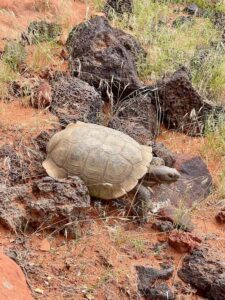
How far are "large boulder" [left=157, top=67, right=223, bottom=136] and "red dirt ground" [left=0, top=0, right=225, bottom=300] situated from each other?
3.87 feet

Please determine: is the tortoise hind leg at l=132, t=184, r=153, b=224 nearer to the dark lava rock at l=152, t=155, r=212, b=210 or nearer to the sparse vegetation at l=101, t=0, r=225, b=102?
the dark lava rock at l=152, t=155, r=212, b=210

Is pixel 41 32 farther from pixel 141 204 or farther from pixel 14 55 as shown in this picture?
pixel 141 204

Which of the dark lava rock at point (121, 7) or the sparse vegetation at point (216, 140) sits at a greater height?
the dark lava rock at point (121, 7)

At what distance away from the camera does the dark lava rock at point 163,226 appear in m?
4.31

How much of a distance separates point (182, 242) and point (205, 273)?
0.30 metres

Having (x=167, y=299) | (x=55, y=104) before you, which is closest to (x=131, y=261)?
(x=167, y=299)

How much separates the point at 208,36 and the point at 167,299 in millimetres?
4746

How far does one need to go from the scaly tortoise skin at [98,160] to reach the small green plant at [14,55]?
62.8 inches

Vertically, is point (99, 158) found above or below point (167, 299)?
above

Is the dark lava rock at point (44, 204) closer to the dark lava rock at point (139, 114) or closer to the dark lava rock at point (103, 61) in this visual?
the dark lava rock at point (139, 114)

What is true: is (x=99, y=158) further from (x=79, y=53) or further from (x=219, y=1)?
Result: (x=219, y=1)

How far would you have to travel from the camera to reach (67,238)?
3982 mm

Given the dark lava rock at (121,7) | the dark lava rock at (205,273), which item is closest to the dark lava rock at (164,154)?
the dark lava rock at (205,273)

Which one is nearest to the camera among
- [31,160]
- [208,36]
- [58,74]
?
[31,160]
